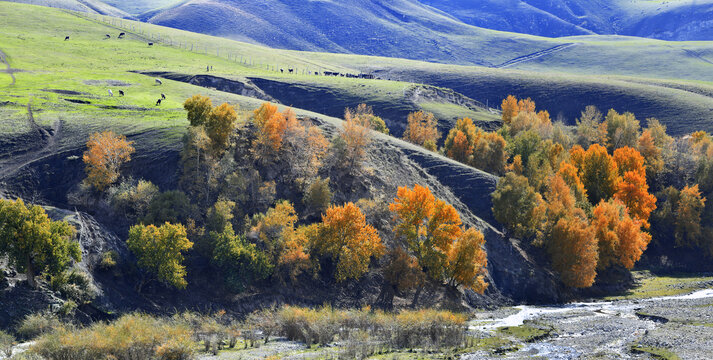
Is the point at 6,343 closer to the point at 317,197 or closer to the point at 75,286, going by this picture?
the point at 75,286

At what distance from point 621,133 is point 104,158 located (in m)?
121

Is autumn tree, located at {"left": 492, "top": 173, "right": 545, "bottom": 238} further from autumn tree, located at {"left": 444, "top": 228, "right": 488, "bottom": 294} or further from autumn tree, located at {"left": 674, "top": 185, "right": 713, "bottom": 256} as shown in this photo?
autumn tree, located at {"left": 674, "top": 185, "right": 713, "bottom": 256}

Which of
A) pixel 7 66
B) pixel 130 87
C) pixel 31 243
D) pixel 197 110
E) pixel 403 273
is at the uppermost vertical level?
pixel 7 66

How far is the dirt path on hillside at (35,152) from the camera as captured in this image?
80750mm

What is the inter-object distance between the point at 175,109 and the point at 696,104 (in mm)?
162335

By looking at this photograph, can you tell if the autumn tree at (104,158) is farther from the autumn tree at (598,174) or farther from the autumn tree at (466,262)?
the autumn tree at (598,174)

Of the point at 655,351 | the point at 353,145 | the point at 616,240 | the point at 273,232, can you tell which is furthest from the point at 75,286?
the point at 616,240

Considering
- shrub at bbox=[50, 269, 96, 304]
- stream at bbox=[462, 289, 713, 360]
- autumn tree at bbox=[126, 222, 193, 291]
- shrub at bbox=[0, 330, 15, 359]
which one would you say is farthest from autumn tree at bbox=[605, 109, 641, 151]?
shrub at bbox=[0, 330, 15, 359]

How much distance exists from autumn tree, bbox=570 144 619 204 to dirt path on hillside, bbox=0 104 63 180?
99490 millimetres

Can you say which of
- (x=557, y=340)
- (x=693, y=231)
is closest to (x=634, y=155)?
(x=693, y=231)

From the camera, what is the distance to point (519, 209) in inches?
3691

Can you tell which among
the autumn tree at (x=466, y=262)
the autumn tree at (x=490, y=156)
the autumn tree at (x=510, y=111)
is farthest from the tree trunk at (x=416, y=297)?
the autumn tree at (x=510, y=111)

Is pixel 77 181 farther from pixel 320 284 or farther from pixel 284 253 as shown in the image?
pixel 320 284

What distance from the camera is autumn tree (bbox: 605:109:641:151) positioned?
142625mm
